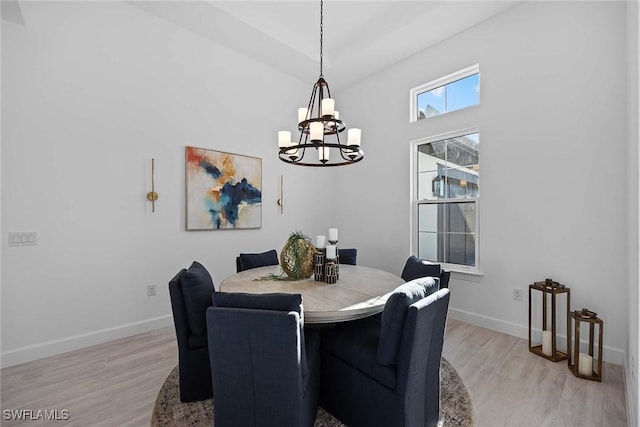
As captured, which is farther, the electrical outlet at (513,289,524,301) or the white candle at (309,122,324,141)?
the electrical outlet at (513,289,524,301)

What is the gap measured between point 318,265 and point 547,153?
2.43 meters

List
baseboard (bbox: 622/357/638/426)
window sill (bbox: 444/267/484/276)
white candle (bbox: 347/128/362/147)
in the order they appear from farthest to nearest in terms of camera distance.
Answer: window sill (bbox: 444/267/484/276) → white candle (bbox: 347/128/362/147) → baseboard (bbox: 622/357/638/426)

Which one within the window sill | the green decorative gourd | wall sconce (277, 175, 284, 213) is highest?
wall sconce (277, 175, 284, 213)

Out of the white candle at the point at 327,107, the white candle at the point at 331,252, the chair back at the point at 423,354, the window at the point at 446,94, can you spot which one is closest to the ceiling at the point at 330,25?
the window at the point at 446,94

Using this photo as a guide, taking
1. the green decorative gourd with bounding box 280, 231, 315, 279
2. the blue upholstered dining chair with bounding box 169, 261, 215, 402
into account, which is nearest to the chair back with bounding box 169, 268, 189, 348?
the blue upholstered dining chair with bounding box 169, 261, 215, 402

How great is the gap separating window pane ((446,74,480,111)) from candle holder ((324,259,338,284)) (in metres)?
2.60

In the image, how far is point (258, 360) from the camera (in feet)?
4.59

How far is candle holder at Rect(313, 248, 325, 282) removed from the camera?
2350mm

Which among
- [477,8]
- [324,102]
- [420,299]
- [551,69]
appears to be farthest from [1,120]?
[551,69]

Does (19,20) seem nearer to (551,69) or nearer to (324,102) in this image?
(324,102)

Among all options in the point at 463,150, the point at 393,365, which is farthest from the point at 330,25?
the point at 393,365

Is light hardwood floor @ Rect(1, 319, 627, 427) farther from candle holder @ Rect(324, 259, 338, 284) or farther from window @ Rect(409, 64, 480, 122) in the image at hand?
window @ Rect(409, 64, 480, 122)

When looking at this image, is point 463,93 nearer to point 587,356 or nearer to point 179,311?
point 587,356

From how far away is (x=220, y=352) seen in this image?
4.75 feet
